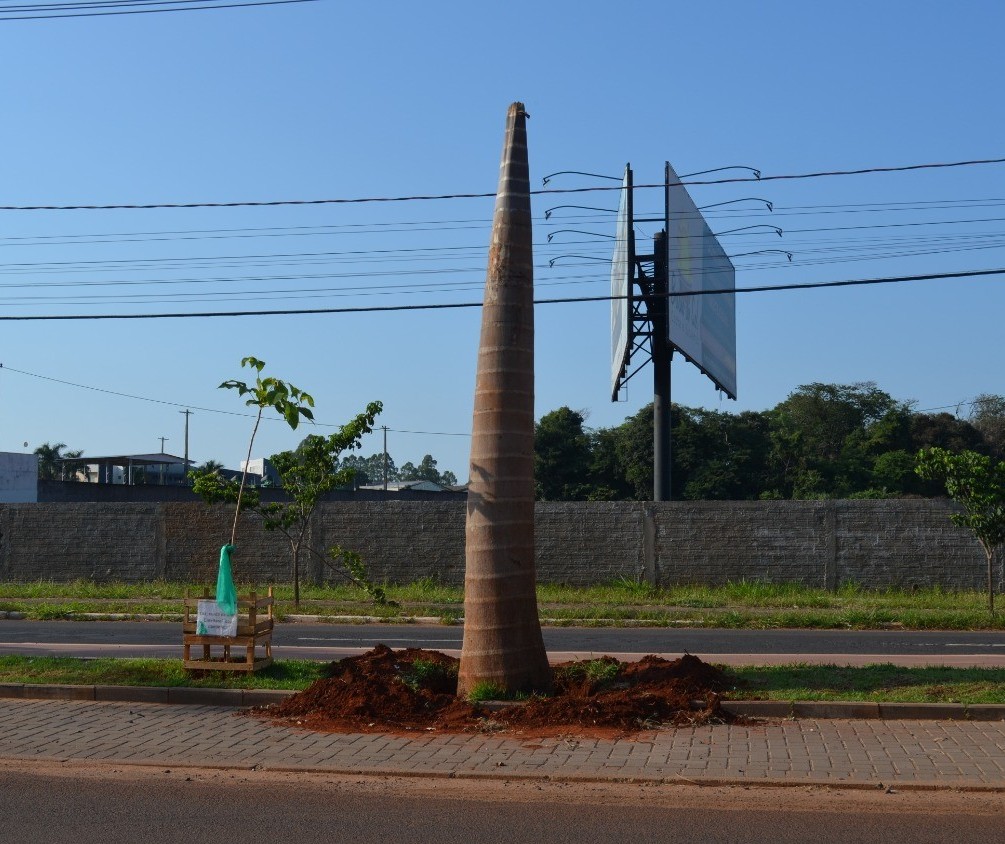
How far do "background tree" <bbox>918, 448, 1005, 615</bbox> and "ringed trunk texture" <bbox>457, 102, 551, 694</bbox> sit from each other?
500 inches

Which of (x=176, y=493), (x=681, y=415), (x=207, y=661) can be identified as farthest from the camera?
(x=681, y=415)

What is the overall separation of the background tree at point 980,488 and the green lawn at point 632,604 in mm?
1557

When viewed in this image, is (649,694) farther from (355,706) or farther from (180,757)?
(180,757)

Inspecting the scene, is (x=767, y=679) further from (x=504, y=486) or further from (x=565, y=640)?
(x=565, y=640)

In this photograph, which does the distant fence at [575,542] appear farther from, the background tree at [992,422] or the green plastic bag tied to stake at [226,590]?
the background tree at [992,422]

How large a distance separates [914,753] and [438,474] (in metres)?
119

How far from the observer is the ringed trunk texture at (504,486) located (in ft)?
32.3

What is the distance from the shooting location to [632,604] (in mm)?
23406

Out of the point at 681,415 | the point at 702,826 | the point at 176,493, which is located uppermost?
the point at 681,415

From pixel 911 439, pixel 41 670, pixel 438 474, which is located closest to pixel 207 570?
pixel 41 670

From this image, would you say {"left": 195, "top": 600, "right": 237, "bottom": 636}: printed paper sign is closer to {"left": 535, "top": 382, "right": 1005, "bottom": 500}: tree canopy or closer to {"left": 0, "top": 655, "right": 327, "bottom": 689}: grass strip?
{"left": 0, "top": 655, "right": 327, "bottom": 689}: grass strip

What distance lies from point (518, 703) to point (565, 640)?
7776 mm

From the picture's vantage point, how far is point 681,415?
184ft

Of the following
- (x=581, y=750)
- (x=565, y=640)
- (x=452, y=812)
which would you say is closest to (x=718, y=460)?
(x=565, y=640)
